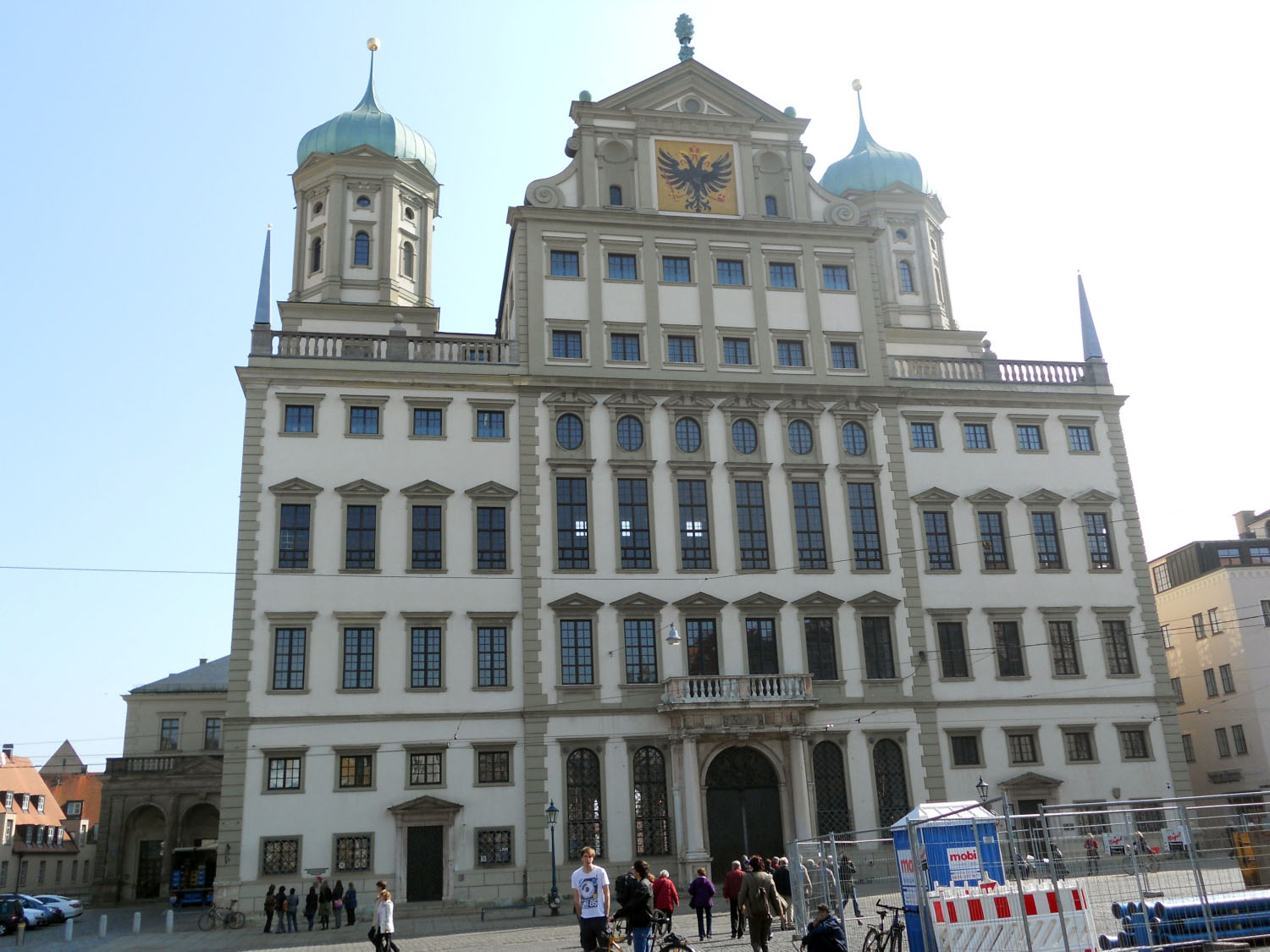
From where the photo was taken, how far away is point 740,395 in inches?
1767

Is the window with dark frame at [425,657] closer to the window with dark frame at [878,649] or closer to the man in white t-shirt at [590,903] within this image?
the window with dark frame at [878,649]

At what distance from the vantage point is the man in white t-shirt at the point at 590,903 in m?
18.0

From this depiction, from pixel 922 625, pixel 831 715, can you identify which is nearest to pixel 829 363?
pixel 922 625

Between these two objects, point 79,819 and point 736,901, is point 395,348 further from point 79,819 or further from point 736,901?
point 79,819

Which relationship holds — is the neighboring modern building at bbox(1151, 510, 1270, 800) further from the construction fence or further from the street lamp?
the construction fence

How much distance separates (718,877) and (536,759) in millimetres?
7421

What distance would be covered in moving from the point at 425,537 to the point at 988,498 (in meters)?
21.6

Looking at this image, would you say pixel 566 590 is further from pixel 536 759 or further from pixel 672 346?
pixel 672 346

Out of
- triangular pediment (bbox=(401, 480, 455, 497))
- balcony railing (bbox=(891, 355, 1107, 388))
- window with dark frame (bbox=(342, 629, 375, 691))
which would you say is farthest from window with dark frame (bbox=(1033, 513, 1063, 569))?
window with dark frame (bbox=(342, 629, 375, 691))

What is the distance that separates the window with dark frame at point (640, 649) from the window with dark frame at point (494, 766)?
4.97 m

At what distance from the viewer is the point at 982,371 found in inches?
1895

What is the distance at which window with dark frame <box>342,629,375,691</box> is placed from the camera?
39312mm

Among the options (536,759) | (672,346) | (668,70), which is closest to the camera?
(536,759)

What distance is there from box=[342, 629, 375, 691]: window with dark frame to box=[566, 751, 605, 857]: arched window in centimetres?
731
